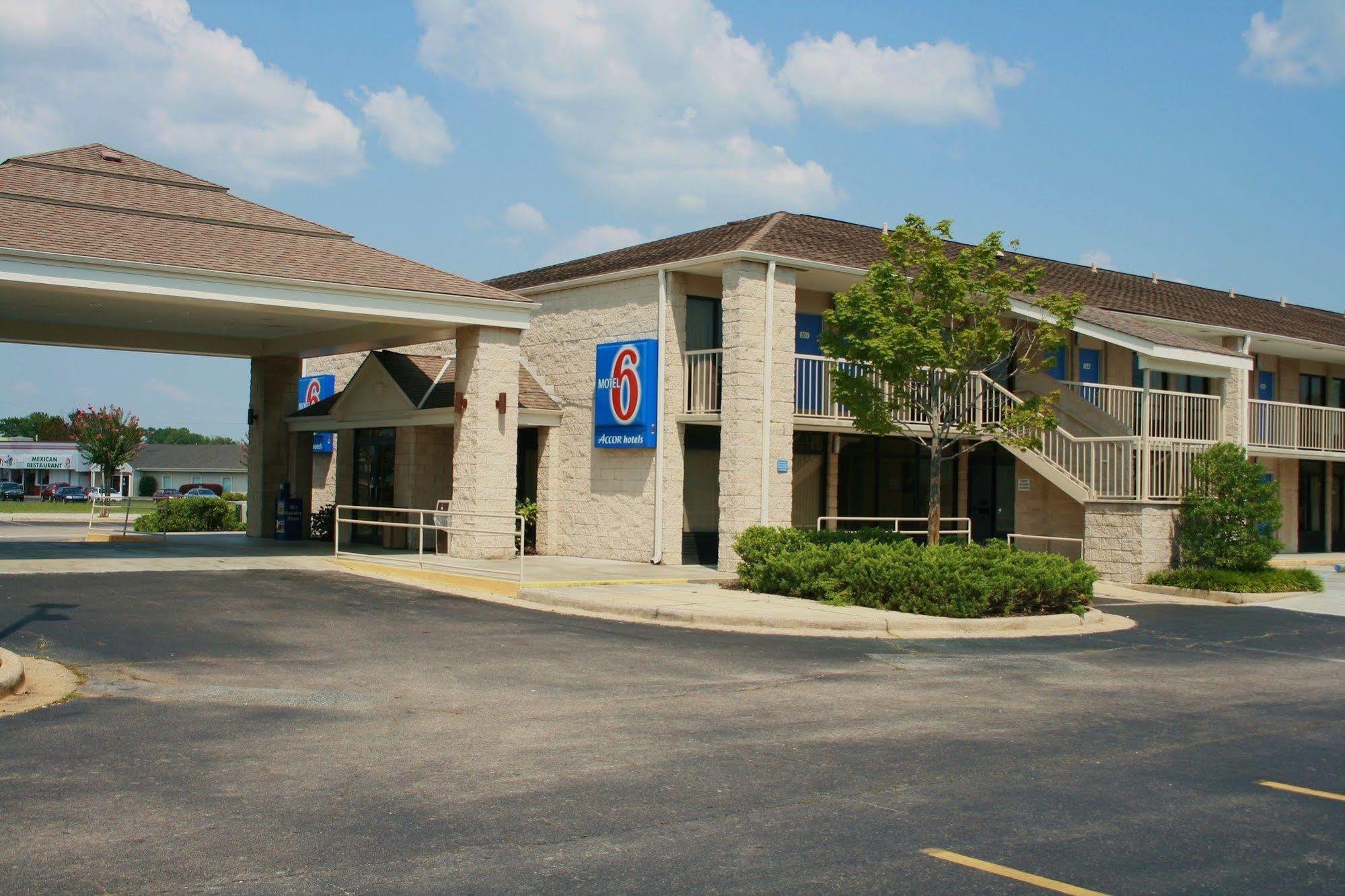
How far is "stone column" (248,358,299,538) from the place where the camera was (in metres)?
29.8

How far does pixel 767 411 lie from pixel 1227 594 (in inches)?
327

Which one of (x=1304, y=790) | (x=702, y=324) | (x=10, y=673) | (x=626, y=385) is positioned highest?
(x=702, y=324)

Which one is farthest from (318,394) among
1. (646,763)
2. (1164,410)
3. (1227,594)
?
(646,763)

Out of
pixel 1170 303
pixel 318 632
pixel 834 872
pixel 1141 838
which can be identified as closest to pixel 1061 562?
pixel 318 632

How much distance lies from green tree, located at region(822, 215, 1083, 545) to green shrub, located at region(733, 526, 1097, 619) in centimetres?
168

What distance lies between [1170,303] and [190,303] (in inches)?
904

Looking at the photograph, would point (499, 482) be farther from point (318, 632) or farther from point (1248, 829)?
point (1248, 829)

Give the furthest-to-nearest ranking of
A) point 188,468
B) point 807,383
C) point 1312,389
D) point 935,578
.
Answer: point 188,468 < point 1312,389 < point 807,383 < point 935,578

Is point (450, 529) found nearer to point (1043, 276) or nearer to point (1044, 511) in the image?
point (1043, 276)

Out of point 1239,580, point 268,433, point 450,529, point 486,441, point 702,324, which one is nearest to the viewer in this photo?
point 450,529

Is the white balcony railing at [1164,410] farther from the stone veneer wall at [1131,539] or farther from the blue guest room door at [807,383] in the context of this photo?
the blue guest room door at [807,383]

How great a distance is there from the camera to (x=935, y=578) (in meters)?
16.1

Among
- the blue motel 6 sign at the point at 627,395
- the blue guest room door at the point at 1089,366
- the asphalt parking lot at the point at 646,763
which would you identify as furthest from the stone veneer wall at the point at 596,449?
the blue guest room door at the point at 1089,366

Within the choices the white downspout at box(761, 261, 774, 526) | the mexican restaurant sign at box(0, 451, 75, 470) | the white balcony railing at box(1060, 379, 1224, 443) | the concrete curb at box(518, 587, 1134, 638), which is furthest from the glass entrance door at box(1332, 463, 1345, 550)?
the mexican restaurant sign at box(0, 451, 75, 470)
